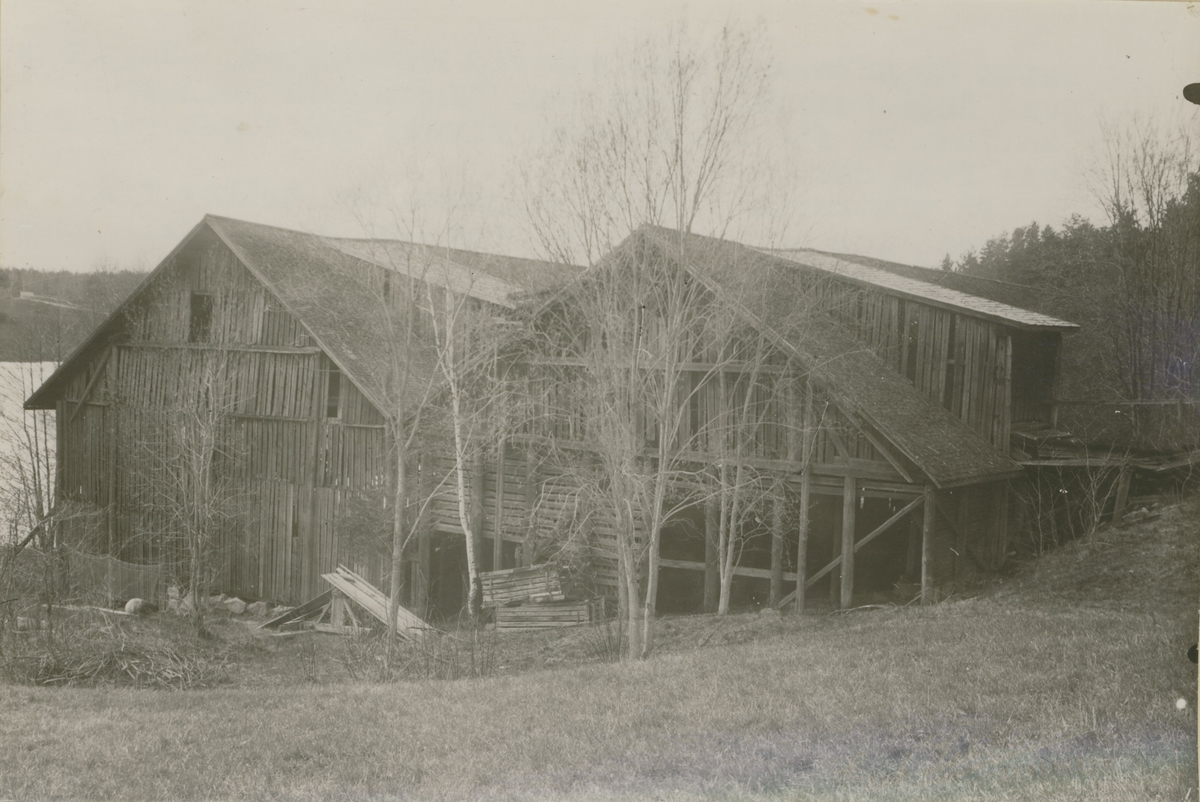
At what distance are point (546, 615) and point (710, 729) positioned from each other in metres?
10.8

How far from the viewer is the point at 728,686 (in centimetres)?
977

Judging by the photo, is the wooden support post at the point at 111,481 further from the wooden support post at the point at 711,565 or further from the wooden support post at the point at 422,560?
the wooden support post at the point at 711,565

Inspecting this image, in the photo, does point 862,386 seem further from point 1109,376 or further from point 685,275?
point 1109,376

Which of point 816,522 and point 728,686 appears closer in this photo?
point 728,686

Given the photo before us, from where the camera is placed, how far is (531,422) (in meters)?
20.0

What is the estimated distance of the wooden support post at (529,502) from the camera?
19.9 meters

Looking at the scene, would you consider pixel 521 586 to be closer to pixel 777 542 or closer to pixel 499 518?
pixel 499 518

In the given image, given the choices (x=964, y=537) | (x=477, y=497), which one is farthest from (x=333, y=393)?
(x=964, y=537)

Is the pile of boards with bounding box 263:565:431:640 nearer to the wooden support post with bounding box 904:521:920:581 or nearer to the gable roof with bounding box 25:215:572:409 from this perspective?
the gable roof with bounding box 25:215:572:409

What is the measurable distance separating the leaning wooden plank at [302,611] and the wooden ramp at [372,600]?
1.88ft

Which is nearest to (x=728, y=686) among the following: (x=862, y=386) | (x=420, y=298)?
(x=862, y=386)

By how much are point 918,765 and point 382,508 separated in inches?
636

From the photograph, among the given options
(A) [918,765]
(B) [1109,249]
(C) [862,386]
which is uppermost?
(B) [1109,249]

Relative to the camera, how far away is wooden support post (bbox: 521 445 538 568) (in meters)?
19.9
